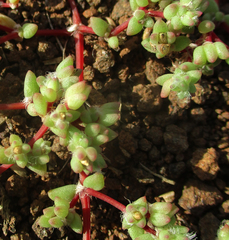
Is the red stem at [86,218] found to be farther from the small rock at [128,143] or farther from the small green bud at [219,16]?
the small green bud at [219,16]

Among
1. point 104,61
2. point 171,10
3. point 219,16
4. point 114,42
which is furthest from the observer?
point 219,16

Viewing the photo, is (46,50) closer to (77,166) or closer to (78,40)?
(78,40)

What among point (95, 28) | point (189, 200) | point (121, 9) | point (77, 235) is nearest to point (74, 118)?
point (95, 28)

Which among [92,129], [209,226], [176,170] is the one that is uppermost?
[92,129]

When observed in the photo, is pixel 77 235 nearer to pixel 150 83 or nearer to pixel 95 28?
pixel 150 83

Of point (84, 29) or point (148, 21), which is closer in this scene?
point (148, 21)

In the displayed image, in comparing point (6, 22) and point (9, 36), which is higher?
Answer: point (6, 22)

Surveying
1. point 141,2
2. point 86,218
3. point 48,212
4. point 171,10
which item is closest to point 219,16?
point 171,10

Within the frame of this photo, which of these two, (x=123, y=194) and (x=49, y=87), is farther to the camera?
(x=123, y=194)
